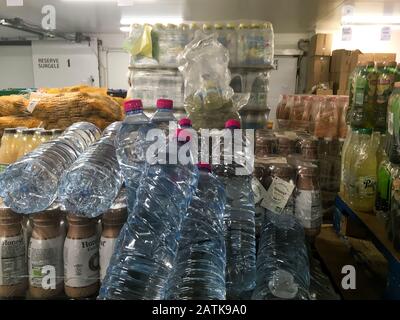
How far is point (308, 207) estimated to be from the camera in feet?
3.99

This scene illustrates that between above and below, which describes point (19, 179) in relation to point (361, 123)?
below

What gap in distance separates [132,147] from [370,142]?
1.04 metres

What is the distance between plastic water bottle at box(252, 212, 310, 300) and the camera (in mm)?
1028

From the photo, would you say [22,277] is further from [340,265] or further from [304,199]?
[340,265]

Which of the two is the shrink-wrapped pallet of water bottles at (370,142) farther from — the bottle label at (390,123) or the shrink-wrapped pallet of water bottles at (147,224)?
the shrink-wrapped pallet of water bottles at (147,224)

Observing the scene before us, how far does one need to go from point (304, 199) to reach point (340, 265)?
0.39 meters

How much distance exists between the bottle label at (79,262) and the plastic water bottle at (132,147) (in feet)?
0.68

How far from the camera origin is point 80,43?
7094 mm

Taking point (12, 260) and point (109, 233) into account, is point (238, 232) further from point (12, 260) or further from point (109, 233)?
point (12, 260)

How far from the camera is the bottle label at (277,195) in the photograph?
122 centimetres

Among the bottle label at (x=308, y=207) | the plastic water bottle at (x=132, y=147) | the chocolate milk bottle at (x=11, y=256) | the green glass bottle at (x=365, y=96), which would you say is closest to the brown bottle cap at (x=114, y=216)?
the plastic water bottle at (x=132, y=147)

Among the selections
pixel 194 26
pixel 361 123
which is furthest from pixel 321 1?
pixel 361 123

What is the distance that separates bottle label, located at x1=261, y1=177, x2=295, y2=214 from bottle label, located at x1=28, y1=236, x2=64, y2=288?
0.72 metres

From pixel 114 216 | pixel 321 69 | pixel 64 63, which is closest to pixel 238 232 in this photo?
pixel 114 216
